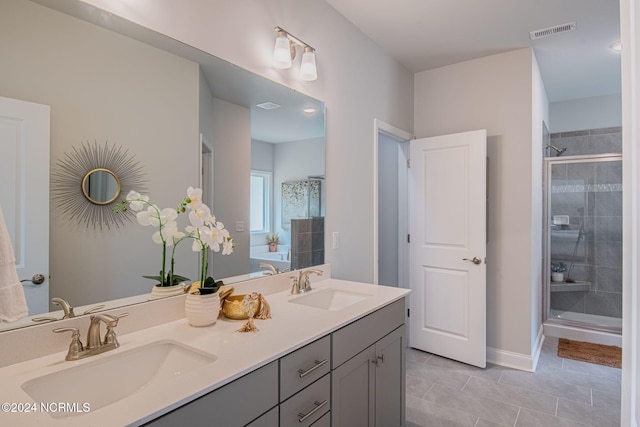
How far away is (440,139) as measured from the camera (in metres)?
3.16

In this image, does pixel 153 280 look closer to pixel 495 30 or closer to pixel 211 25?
pixel 211 25

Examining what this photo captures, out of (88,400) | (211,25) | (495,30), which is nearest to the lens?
(88,400)

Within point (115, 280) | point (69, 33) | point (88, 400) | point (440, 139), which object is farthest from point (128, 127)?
point (440, 139)

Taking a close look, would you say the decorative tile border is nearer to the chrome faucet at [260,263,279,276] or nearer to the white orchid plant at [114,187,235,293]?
the chrome faucet at [260,263,279,276]

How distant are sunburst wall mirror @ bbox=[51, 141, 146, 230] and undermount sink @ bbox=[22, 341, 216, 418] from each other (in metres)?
0.47

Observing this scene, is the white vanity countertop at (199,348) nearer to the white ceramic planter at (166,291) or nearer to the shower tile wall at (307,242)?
the white ceramic planter at (166,291)

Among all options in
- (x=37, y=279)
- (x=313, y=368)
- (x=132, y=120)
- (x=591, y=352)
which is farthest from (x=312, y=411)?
(x=591, y=352)

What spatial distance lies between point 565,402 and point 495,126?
7.34 feet

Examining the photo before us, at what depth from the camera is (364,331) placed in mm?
1585

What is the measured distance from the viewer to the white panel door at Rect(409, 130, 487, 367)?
2943 mm

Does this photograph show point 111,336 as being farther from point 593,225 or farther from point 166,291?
point 593,225

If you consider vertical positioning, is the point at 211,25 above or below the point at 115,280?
above

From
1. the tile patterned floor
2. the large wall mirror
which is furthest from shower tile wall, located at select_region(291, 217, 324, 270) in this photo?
the tile patterned floor

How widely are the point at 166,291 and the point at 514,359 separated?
2963 millimetres
